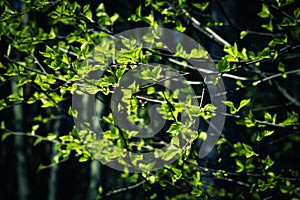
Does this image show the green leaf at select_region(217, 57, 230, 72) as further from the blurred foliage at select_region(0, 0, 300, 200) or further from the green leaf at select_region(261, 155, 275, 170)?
the green leaf at select_region(261, 155, 275, 170)

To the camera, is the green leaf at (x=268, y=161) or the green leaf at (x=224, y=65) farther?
the green leaf at (x=268, y=161)

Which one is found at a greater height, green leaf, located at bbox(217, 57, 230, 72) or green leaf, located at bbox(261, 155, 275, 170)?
green leaf, located at bbox(217, 57, 230, 72)

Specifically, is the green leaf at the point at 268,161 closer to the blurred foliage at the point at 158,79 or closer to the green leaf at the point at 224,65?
the blurred foliage at the point at 158,79

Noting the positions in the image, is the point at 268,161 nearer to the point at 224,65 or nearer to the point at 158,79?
the point at 224,65

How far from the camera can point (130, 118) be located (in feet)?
6.33

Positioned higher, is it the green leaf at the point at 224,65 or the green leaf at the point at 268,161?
the green leaf at the point at 224,65

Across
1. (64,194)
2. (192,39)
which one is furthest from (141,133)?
(64,194)

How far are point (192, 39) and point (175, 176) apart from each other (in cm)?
94

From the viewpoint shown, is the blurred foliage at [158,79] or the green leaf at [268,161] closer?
the blurred foliage at [158,79]

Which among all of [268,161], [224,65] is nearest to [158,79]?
[224,65]

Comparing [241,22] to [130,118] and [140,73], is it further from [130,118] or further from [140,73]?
[140,73]

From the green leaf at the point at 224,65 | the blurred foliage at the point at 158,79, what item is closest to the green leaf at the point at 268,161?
the blurred foliage at the point at 158,79

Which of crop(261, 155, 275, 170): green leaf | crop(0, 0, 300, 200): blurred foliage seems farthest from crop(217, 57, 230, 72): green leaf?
crop(261, 155, 275, 170): green leaf

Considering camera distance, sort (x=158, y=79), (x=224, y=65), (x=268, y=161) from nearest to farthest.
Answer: (x=224, y=65) → (x=268, y=161) → (x=158, y=79)
